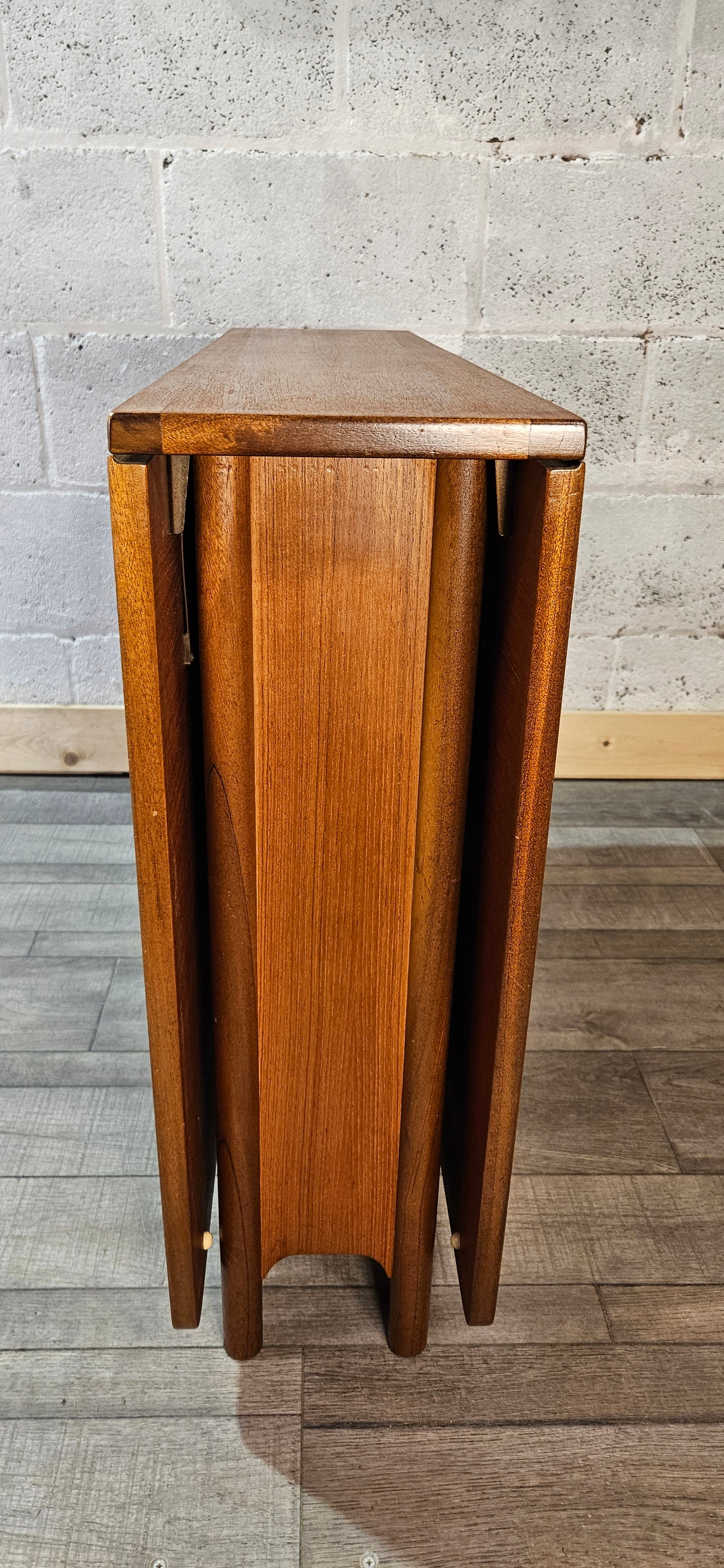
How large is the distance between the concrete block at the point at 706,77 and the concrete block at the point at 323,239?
1.22 ft

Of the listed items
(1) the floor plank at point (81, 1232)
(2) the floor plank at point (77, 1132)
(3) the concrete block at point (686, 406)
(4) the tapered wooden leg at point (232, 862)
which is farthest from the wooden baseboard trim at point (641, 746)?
(4) the tapered wooden leg at point (232, 862)

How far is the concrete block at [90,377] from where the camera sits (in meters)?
1.95

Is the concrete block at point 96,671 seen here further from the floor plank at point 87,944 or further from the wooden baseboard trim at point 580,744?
the floor plank at point 87,944

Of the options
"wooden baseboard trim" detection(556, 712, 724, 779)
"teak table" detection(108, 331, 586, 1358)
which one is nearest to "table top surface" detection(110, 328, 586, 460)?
"teak table" detection(108, 331, 586, 1358)

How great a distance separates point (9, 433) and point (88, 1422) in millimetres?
1630

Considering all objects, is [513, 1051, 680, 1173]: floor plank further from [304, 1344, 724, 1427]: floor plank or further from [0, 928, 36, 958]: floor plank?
[0, 928, 36, 958]: floor plank

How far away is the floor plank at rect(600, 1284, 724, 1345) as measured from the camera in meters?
1.09

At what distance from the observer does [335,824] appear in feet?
2.84

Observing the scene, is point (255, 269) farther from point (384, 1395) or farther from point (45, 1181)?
point (384, 1395)

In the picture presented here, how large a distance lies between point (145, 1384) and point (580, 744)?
1.56 metres

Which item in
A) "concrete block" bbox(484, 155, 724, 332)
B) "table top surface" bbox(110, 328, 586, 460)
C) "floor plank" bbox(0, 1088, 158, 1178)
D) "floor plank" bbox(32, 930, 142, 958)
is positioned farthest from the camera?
"concrete block" bbox(484, 155, 724, 332)

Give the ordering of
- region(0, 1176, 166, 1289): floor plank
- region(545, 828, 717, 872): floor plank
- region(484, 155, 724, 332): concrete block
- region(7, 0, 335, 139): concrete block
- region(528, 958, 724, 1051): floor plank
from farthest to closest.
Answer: region(545, 828, 717, 872): floor plank → region(484, 155, 724, 332): concrete block → region(7, 0, 335, 139): concrete block → region(528, 958, 724, 1051): floor plank → region(0, 1176, 166, 1289): floor plank

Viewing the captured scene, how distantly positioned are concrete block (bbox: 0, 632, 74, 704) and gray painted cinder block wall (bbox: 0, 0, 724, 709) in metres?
0.16

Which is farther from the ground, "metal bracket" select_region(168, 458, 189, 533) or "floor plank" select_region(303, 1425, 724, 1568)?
"metal bracket" select_region(168, 458, 189, 533)
